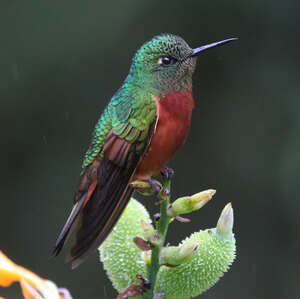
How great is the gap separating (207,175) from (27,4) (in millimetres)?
1512

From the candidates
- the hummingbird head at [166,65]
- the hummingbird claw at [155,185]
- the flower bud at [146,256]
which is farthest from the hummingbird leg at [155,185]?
the hummingbird head at [166,65]

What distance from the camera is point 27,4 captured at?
12.8ft

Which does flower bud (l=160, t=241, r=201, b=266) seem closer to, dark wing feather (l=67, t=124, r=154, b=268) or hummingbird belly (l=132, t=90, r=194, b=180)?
dark wing feather (l=67, t=124, r=154, b=268)

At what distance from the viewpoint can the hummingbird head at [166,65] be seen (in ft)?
4.66

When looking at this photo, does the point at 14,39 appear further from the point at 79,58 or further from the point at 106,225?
the point at 106,225

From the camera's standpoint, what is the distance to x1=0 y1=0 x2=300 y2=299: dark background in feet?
12.3

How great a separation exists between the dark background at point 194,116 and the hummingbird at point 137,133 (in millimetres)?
2297

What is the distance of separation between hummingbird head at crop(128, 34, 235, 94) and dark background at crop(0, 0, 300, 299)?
7.41 feet

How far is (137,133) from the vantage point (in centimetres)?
134

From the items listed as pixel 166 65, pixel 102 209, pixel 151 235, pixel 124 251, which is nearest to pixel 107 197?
pixel 102 209

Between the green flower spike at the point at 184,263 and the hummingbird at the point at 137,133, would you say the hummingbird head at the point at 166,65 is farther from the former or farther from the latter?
the green flower spike at the point at 184,263

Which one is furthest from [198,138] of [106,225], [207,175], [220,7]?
[106,225]

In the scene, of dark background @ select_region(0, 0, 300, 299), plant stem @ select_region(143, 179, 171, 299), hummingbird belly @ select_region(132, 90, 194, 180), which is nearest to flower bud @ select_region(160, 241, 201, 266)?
plant stem @ select_region(143, 179, 171, 299)

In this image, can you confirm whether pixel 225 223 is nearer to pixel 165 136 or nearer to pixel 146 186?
pixel 146 186
